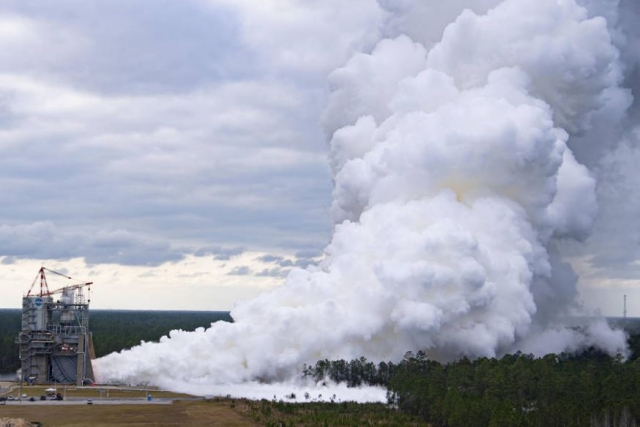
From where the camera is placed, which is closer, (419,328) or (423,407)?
(423,407)

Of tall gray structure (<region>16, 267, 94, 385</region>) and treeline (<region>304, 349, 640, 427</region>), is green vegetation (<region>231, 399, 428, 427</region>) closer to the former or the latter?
treeline (<region>304, 349, 640, 427</region>)

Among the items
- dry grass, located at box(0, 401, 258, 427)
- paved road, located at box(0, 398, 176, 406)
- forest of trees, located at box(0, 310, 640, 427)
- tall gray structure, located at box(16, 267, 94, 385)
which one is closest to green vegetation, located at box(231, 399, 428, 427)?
dry grass, located at box(0, 401, 258, 427)

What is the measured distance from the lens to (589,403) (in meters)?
76.2

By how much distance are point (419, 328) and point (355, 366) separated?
7.48m

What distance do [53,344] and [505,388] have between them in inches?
2200

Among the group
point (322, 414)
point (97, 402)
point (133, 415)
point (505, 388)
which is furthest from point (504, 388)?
point (97, 402)

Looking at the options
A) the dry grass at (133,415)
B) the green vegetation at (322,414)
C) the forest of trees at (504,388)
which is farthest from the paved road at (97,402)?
the forest of trees at (504,388)

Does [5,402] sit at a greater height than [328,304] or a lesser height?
lesser

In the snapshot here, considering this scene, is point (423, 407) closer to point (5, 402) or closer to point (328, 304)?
point (328, 304)

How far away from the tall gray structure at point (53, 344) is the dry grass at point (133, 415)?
2224 centimetres

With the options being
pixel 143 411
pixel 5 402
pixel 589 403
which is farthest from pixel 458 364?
pixel 5 402

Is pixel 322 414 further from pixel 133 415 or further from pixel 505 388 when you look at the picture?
pixel 133 415

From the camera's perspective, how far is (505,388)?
8306 cm

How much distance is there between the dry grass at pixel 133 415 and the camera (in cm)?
8069
